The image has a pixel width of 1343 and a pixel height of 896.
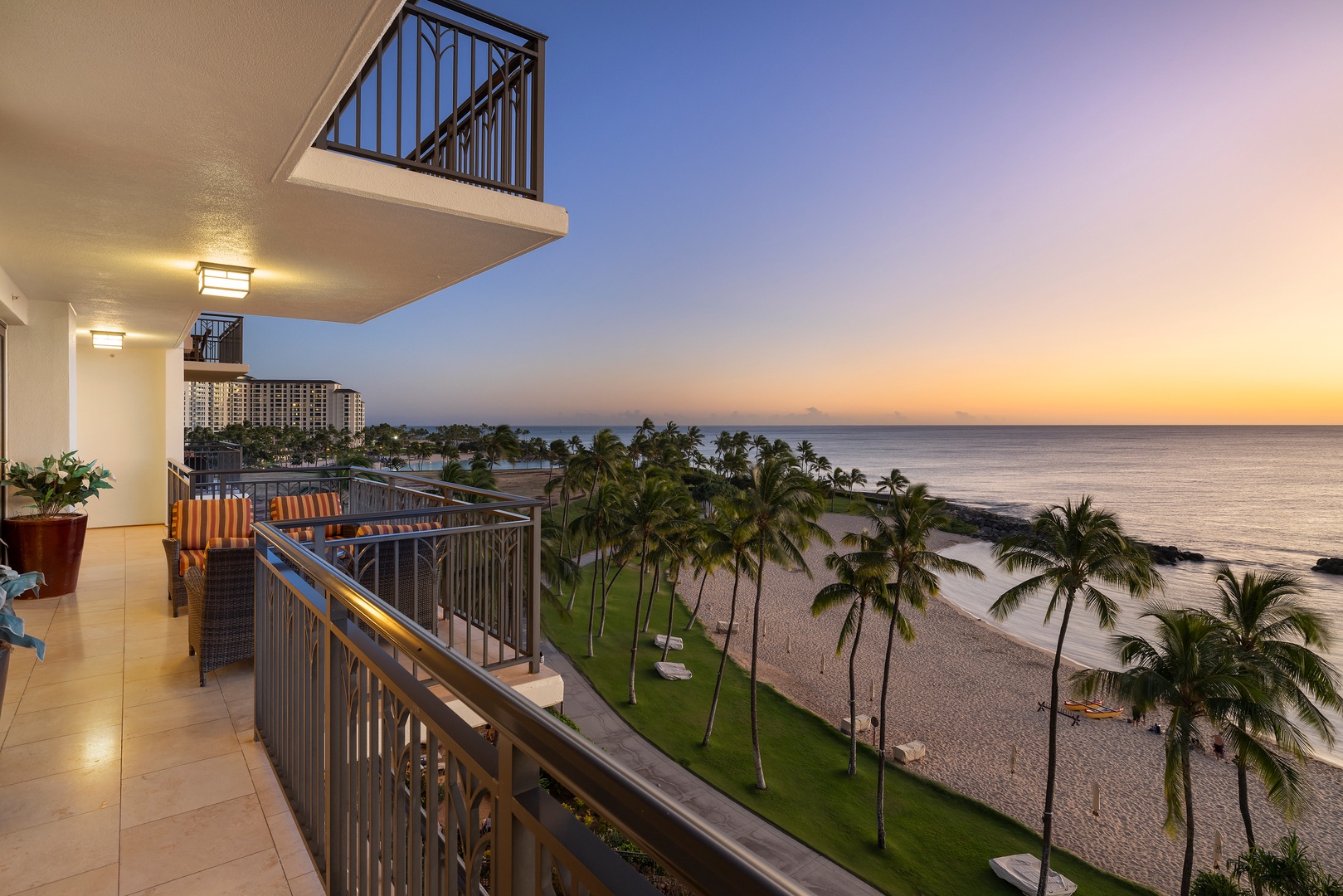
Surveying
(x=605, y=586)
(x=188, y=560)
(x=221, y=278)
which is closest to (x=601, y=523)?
(x=605, y=586)

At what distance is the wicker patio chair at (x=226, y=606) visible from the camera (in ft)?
12.5

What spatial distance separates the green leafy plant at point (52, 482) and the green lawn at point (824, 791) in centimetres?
1557

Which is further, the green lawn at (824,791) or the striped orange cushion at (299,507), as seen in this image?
the green lawn at (824,791)

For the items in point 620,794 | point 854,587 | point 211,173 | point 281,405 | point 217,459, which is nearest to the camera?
point 620,794

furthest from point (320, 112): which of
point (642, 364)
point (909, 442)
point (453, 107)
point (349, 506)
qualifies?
point (909, 442)

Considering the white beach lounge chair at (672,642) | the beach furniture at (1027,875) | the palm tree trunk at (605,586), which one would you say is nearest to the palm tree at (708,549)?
the white beach lounge chair at (672,642)

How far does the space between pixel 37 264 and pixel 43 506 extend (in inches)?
96.7

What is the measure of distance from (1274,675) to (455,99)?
20518mm

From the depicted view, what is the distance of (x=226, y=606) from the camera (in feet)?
12.7

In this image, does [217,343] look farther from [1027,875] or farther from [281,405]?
[281,405]

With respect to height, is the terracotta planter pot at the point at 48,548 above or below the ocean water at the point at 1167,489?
above

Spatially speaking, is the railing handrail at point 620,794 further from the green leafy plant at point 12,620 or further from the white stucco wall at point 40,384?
the white stucco wall at point 40,384

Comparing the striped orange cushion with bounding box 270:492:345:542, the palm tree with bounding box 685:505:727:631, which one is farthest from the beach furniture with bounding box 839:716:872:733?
the striped orange cushion with bounding box 270:492:345:542

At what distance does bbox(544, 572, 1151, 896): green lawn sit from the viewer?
14586mm
